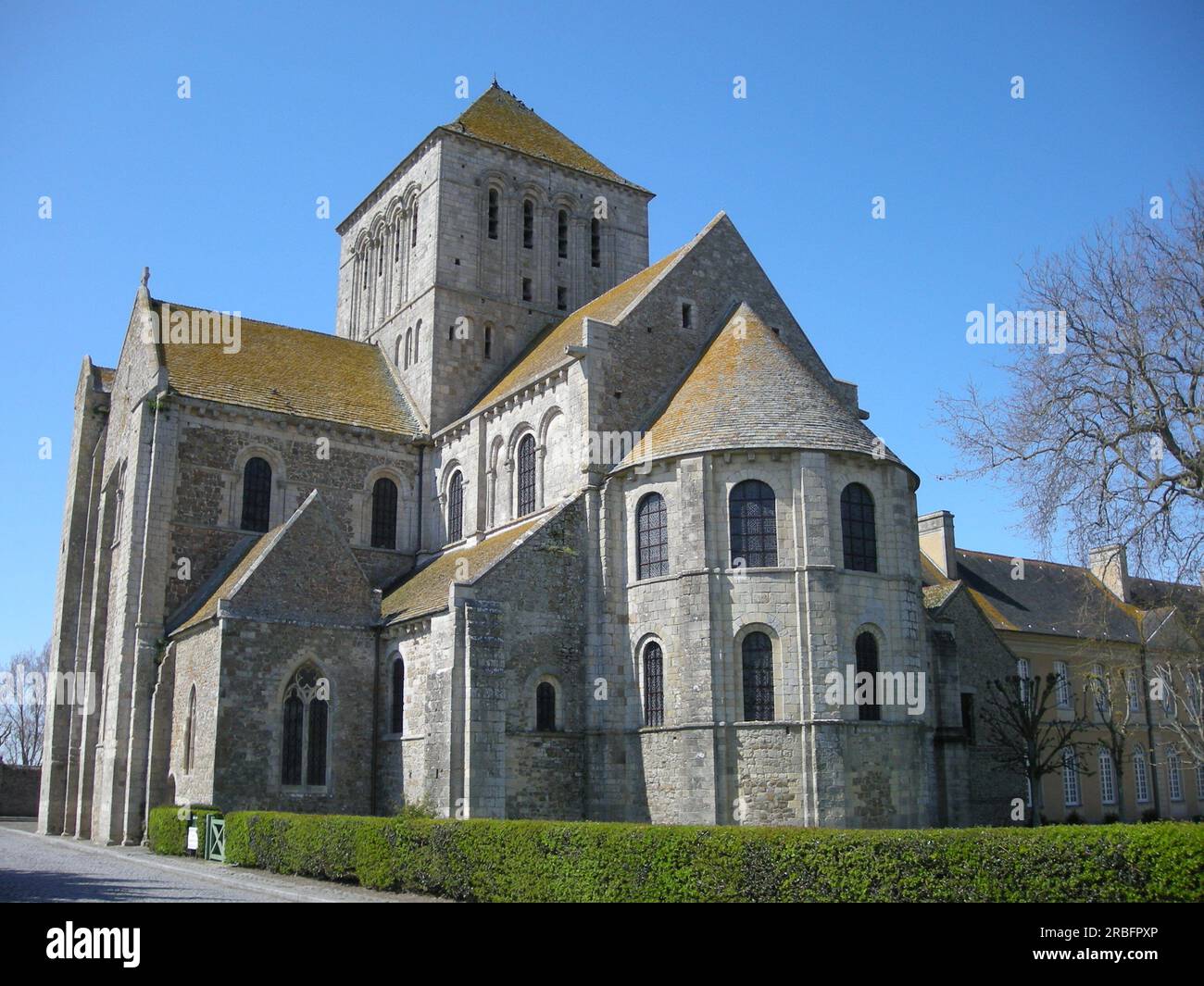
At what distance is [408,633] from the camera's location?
29.2 meters

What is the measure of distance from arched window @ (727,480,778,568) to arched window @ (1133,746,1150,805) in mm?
29586

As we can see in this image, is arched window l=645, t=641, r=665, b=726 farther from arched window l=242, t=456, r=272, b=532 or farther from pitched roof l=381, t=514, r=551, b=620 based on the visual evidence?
arched window l=242, t=456, r=272, b=532

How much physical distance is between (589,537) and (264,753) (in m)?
9.51

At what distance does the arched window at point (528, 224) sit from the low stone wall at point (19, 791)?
34.6 m

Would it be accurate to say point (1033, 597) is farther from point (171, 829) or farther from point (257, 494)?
point (171, 829)

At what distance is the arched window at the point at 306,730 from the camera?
1120 inches

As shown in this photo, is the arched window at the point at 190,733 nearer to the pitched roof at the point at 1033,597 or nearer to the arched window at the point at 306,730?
the arched window at the point at 306,730

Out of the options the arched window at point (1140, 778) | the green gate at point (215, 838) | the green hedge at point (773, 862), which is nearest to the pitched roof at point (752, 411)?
the green hedge at point (773, 862)

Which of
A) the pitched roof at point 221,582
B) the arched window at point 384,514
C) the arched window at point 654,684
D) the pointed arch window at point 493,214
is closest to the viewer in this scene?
the arched window at point 654,684

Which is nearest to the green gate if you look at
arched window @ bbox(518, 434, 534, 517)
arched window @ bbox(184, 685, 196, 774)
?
arched window @ bbox(184, 685, 196, 774)

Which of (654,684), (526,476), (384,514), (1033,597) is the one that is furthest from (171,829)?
(1033,597)

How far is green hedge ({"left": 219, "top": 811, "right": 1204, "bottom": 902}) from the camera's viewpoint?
13516 mm

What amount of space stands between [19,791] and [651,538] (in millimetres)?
40719

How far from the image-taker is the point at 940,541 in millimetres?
46188
